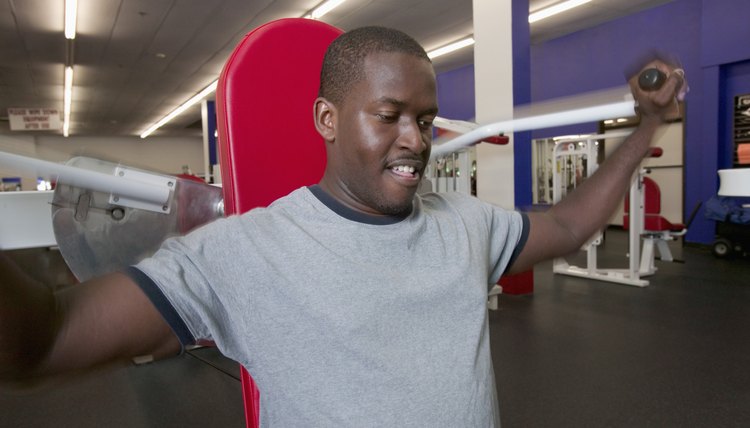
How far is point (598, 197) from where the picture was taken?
964mm

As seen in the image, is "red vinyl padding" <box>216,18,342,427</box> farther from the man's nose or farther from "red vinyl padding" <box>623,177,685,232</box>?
"red vinyl padding" <box>623,177,685,232</box>

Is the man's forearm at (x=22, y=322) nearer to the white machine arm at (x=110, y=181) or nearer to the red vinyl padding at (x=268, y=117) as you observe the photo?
the white machine arm at (x=110, y=181)

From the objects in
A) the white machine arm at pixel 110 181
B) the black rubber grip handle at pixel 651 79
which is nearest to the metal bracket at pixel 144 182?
the white machine arm at pixel 110 181

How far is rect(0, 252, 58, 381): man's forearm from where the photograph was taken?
45 centimetres

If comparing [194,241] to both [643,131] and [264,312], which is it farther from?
[643,131]

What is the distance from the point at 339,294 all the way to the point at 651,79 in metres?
0.68

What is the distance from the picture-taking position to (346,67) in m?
0.78

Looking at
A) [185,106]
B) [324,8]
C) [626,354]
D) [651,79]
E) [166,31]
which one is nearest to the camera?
[651,79]

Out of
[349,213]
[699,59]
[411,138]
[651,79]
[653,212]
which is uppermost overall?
[699,59]

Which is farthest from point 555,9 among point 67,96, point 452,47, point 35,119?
point 35,119

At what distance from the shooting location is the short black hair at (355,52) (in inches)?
29.8

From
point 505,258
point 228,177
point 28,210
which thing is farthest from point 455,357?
point 28,210

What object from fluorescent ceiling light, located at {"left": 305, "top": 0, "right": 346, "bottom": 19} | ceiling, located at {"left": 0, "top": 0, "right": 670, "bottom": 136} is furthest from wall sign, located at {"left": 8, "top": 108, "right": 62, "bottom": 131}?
fluorescent ceiling light, located at {"left": 305, "top": 0, "right": 346, "bottom": 19}

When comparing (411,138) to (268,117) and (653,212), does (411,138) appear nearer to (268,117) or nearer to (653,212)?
(268,117)
